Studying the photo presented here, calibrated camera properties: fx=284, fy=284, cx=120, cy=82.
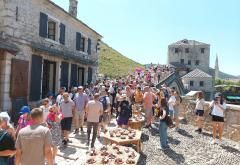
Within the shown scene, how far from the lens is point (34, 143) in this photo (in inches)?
175

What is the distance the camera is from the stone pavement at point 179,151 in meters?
8.82

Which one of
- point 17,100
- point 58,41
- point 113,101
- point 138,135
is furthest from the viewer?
point 58,41

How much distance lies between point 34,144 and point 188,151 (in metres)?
7.04

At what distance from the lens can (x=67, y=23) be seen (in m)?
17.2

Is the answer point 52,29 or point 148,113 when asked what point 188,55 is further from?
point 148,113

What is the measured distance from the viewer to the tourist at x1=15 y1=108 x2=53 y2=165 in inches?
175

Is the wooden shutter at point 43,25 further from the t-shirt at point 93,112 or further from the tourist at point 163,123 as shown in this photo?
the tourist at point 163,123

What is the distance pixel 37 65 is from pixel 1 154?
9375 millimetres

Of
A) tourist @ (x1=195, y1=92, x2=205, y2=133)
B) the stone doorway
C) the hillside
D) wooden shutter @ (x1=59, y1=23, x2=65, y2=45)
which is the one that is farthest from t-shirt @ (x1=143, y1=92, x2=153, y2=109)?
the hillside

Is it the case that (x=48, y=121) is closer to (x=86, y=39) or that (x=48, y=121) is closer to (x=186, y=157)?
(x=186, y=157)

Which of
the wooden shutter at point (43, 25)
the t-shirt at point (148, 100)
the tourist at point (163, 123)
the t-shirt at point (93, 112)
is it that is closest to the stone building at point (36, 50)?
the wooden shutter at point (43, 25)

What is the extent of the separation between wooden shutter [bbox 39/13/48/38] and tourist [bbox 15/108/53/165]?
1034 centimetres

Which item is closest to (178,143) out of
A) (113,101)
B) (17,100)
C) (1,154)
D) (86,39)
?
(113,101)

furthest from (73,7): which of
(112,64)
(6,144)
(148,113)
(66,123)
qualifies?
(112,64)
